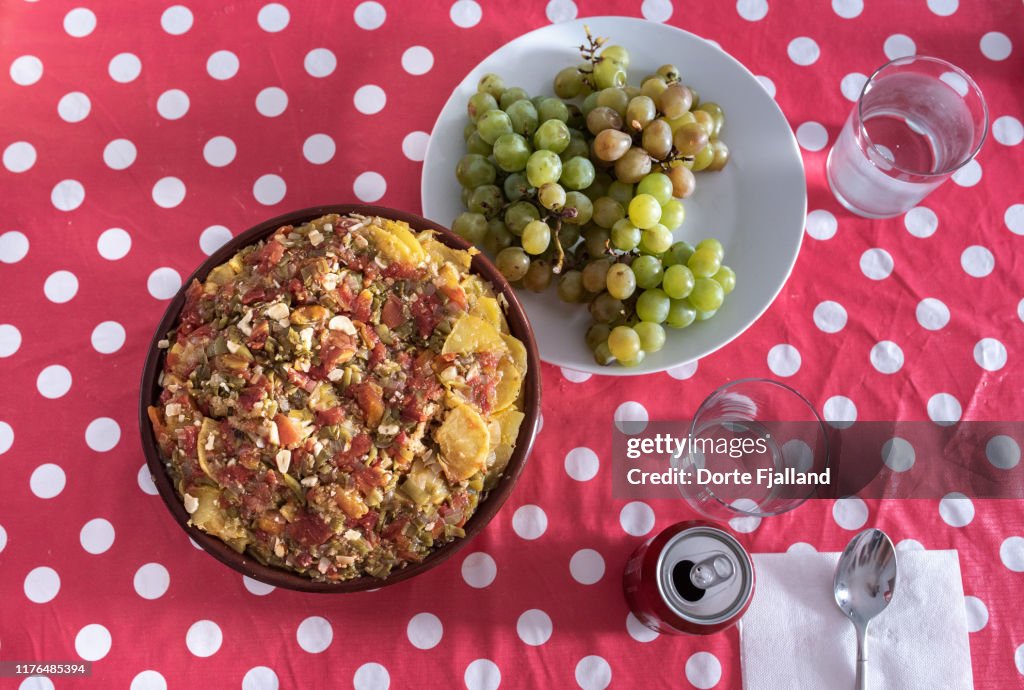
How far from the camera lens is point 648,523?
128 centimetres

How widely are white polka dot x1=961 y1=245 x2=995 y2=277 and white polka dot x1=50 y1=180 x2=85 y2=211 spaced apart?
1.53 metres

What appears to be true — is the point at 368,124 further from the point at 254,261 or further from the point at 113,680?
the point at 113,680

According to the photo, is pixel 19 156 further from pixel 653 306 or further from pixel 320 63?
pixel 653 306

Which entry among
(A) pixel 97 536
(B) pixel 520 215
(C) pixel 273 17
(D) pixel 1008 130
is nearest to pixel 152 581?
(A) pixel 97 536

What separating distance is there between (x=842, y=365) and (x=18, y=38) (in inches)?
61.7

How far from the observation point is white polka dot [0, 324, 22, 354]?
4.31ft

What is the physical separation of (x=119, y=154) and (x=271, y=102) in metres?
0.28

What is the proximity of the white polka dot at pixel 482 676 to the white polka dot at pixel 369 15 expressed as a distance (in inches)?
43.8

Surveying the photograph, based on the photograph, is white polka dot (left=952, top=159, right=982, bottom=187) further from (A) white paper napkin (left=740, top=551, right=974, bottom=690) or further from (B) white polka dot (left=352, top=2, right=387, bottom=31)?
(B) white polka dot (left=352, top=2, right=387, bottom=31)

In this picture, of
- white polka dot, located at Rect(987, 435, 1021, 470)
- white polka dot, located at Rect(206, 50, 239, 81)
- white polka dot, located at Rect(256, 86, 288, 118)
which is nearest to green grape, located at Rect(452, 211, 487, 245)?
white polka dot, located at Rect(256, 86, 288, 118)

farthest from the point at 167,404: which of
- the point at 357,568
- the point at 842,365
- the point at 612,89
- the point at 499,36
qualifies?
the point at 842,365

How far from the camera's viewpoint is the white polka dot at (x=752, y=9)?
1482mm

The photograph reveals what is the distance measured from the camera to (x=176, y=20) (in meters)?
1.47

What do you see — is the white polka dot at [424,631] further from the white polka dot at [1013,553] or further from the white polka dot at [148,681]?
the white polka dot at [1013,553]
